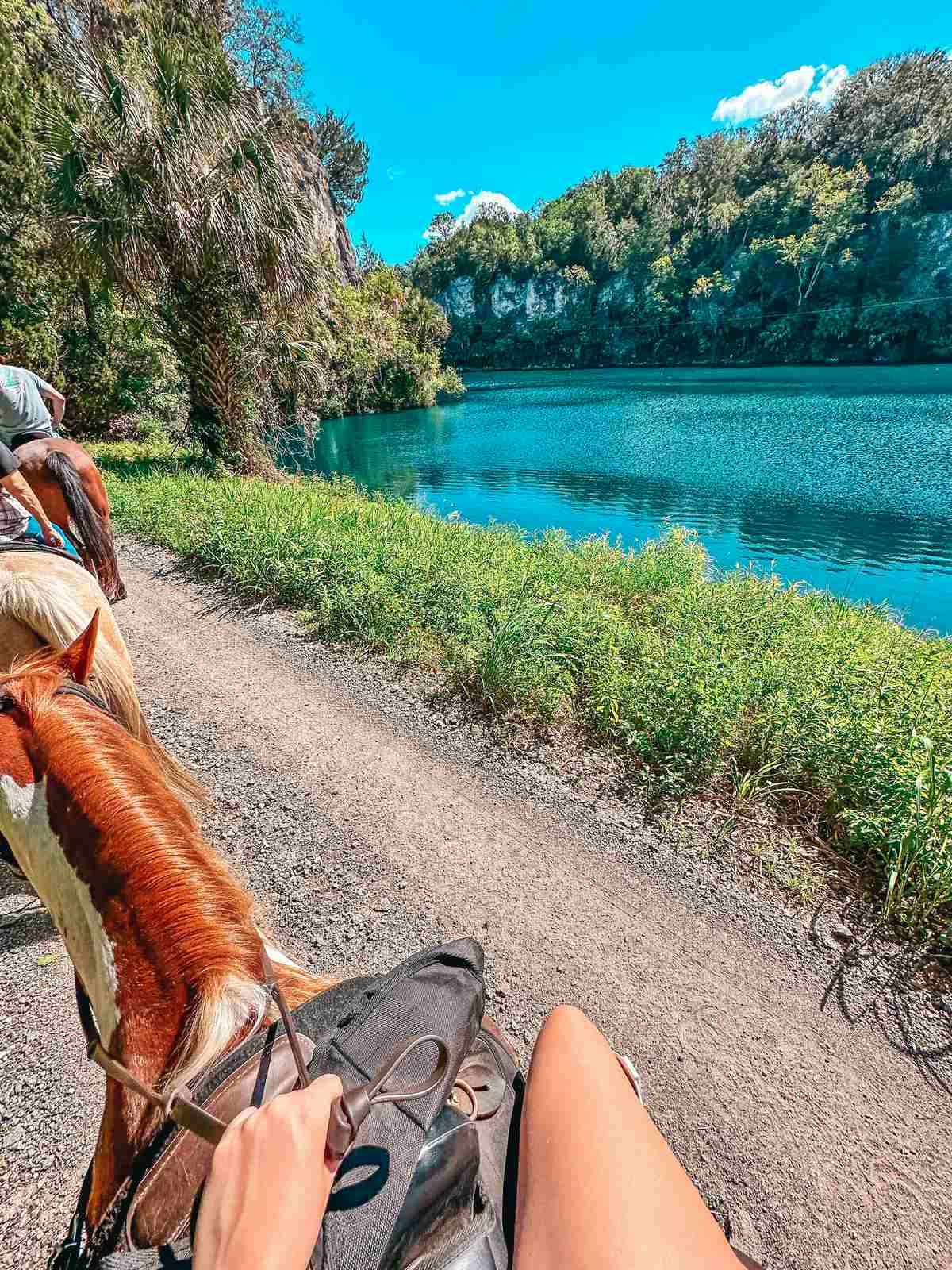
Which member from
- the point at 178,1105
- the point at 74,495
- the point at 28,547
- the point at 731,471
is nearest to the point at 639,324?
the point at 731,471

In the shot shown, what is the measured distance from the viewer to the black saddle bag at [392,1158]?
2.66 feet

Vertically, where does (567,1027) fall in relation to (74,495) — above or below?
below

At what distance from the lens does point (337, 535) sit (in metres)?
6.65

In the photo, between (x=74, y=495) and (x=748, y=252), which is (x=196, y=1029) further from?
(x=748, y=252)

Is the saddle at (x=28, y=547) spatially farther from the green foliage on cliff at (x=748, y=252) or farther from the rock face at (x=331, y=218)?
the green foliage on cliff at (x=748, y=252)

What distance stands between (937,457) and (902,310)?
166ft

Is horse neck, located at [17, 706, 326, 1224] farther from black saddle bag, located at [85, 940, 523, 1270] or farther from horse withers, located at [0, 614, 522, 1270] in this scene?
black saddle bag, located at [85, 940, 523, 1270]

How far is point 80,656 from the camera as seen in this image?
1.72 metres

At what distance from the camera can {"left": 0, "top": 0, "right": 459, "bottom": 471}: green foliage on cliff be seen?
9320mm

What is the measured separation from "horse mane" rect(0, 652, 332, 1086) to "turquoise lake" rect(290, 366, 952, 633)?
401 inches

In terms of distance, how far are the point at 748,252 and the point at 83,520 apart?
83971 millimetres

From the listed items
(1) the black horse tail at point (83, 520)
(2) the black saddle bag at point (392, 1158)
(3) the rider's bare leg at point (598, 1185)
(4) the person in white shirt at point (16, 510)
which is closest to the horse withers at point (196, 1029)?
(2) the black saddle bag at point (392, 1158)

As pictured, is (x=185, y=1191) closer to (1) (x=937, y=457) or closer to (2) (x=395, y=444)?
(1) (x=937, y=457)

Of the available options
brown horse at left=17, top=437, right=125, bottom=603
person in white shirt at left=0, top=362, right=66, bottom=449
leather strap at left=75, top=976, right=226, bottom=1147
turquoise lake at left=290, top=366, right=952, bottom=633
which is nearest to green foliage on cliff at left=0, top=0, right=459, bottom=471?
turquoise lake at left=290, top=366, right=952, bottom=633
